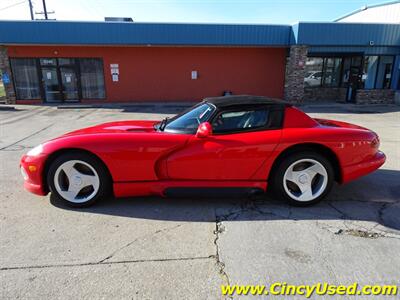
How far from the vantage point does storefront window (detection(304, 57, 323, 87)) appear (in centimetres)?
1647

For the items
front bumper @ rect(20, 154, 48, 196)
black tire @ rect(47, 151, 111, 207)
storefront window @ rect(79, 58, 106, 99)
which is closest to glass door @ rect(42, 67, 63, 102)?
storefront window @ rect(79, 58, 106, 99)

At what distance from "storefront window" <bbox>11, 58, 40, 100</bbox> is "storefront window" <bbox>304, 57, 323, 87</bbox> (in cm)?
1535

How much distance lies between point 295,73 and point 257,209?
1325cm

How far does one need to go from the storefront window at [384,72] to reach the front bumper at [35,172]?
59.5 feet

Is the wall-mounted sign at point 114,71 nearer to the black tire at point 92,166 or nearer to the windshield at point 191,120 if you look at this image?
the windshield at point 191,120

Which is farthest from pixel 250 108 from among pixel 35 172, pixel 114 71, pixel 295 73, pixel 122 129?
pixel 114 71

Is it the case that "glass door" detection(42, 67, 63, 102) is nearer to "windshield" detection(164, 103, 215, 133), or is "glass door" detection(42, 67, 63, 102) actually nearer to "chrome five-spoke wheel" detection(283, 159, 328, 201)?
"windshield" detection(164, 103, 215, 133)

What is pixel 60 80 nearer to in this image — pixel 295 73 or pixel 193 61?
pixel 193 61

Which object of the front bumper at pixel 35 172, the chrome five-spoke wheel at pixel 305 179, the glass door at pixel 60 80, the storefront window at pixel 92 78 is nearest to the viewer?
the front bumper at pixel 35 172

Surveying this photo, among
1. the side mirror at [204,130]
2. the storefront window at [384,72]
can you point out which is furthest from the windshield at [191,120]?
the storefront window at [384,72]

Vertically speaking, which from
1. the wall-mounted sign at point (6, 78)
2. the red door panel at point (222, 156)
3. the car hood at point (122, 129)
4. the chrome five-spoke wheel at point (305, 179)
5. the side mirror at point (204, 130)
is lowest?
the chrome five-spoke wheel at point (305, 179)

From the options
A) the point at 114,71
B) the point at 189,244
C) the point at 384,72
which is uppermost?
the point at 114,71

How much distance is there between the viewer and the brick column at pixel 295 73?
14523 millimetres

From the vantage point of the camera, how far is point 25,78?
1532 cm
